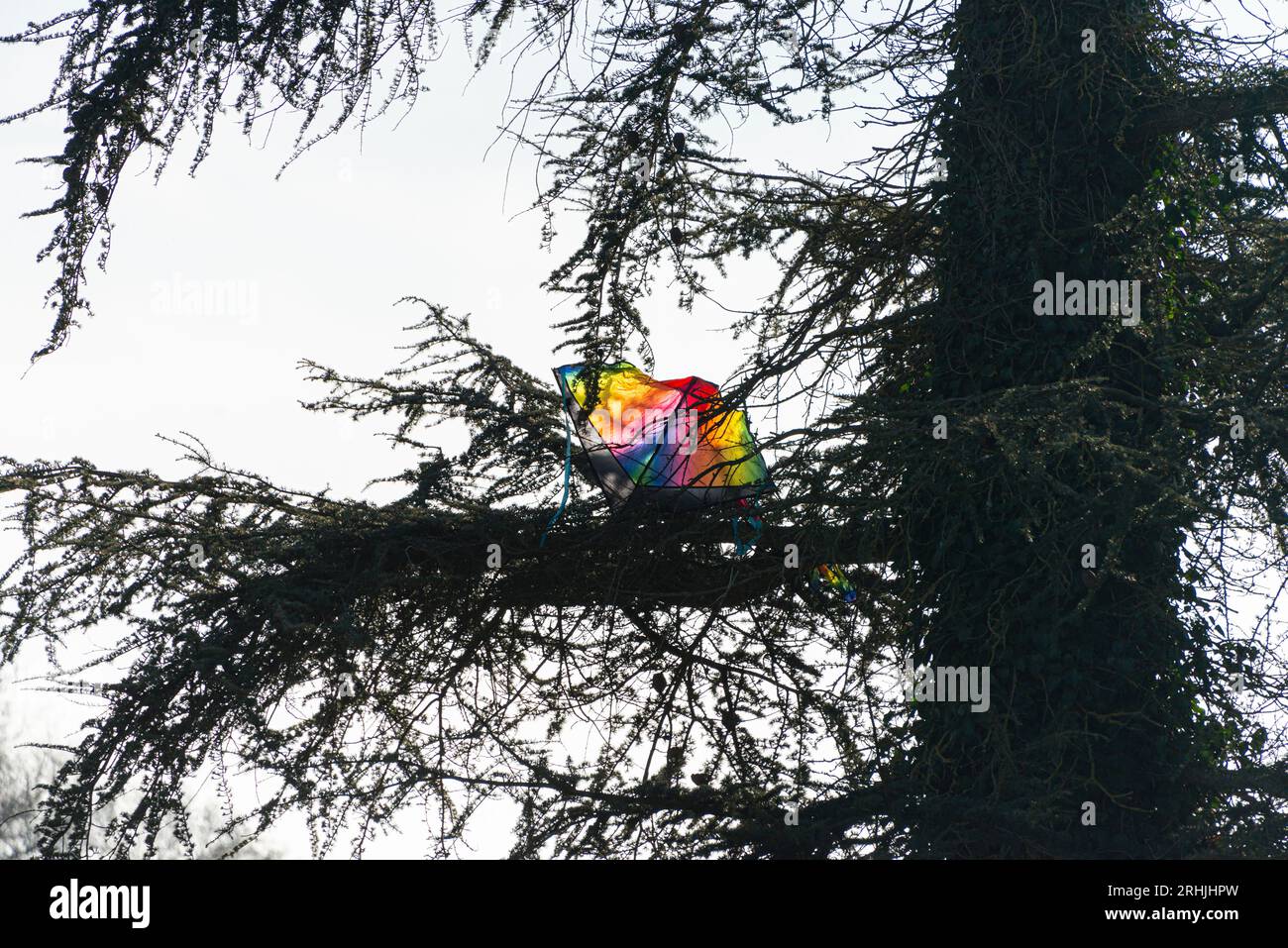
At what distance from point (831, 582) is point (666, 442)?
1.33 m

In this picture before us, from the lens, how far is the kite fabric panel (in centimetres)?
722

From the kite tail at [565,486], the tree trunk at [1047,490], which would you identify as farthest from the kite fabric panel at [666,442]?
the tree trunk at [1047,490]

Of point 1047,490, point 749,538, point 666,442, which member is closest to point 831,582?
point 749,538

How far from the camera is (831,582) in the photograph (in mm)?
7605

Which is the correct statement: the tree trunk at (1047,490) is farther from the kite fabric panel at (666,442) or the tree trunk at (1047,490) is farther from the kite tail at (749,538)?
the kite fabric panel at (666,442)

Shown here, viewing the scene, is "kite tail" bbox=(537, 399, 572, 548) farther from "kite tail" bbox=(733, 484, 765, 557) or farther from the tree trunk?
the tree trunk

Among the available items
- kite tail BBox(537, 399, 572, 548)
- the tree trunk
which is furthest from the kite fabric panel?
the tree trunk

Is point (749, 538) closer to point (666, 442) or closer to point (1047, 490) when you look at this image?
point (666, 442)

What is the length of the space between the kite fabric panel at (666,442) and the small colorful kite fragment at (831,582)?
634 mm

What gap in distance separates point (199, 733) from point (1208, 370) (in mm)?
5862

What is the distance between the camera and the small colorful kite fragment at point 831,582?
739cm
